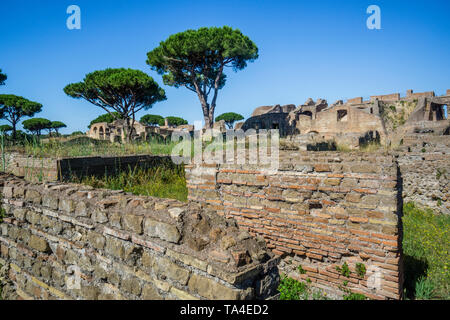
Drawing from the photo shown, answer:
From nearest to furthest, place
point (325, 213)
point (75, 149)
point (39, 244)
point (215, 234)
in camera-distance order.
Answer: point (215, 234), point (39, 244), point (325, 213), point (75, 149)

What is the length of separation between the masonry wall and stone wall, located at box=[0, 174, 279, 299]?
5.71 feet

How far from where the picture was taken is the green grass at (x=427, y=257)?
11.8ft

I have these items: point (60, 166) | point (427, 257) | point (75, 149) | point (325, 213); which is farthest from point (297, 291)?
point (75, 149)

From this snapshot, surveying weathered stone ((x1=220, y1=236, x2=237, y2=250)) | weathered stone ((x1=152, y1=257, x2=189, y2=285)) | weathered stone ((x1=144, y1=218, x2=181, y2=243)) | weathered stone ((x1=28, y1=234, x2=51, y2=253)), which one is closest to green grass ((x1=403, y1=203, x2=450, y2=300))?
weathered stone ((x1=220, y1=236, x2=237, y2=250))

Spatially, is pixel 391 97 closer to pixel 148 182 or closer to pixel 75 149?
pixel 148 182

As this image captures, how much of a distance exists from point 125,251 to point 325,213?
2551 millimetres

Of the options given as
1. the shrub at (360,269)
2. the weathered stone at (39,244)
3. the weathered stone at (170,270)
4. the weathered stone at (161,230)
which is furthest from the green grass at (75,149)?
the shrub at (360,269)

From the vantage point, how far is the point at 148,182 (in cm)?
711

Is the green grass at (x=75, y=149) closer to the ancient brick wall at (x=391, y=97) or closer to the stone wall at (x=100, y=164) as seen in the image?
the stone wall at (x=100, y=164)

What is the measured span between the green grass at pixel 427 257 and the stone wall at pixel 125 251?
3.26 metres

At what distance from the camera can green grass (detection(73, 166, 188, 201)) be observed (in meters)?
5.96

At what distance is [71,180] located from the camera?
5543 mm
